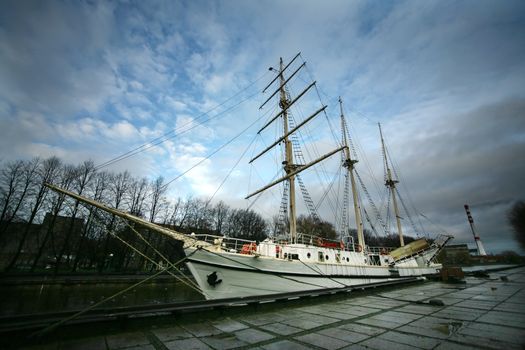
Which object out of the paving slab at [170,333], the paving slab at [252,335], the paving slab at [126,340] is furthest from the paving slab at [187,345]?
the paving slab at [252,335]

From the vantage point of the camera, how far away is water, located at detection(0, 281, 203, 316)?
57.3 ft

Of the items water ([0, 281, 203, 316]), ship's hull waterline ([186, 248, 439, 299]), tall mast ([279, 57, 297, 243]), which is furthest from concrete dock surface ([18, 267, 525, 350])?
water ([0, 281, 203, 316])

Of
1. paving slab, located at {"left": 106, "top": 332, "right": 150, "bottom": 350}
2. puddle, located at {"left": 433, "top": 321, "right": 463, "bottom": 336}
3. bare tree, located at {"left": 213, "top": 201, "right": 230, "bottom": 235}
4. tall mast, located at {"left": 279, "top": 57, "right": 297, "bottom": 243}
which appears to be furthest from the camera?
bare tree, located at {"left": 213, "top": 201, "right": 230, "bottom": 235}

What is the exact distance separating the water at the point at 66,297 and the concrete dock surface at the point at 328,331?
13977 millimetres

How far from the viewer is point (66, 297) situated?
21.9 m

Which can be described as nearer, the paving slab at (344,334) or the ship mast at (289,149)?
the paving slab at (344,334)

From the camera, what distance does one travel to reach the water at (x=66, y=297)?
17.5 meters

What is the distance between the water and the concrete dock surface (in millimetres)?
13977

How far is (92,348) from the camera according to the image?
364 cm

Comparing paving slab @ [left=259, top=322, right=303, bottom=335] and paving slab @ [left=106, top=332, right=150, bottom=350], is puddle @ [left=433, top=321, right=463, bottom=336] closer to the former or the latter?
paving slab @ [left=259, top=322, right=303, bottom=335]

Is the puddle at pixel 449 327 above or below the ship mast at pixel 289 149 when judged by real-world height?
below

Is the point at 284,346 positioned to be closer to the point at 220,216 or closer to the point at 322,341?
the point at 322,341

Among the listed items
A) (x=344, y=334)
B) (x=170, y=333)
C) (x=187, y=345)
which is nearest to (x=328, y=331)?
(x=344, y=334)

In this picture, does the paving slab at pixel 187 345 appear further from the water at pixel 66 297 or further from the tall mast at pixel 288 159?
the water at pixel 66 297
